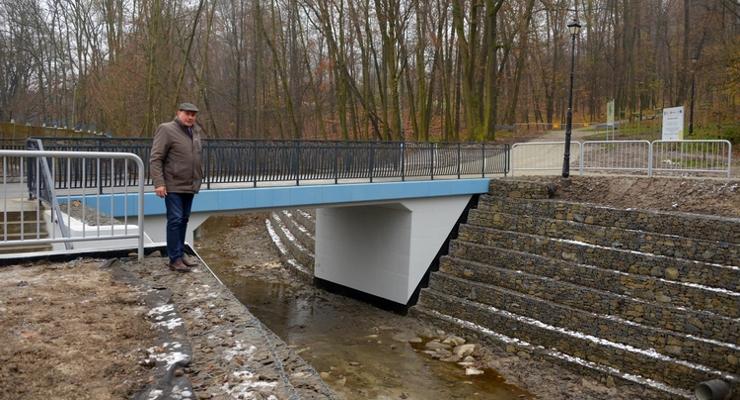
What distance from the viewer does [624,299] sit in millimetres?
10758

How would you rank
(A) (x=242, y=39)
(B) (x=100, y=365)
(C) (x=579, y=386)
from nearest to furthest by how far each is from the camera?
(B) (x=100, y=365) < (C) (x=579, y=386) < (A) (x=242, y=39)

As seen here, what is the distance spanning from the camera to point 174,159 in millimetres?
5520

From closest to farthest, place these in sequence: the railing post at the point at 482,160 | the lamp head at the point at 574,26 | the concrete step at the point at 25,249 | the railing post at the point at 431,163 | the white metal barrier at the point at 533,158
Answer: the concrete step at the point at 25,249
the lamp head at the point at 574,26
the railing post at the point at 431,163
the railing post at the point at 482,160
the white metal barrier at the point at 533,158

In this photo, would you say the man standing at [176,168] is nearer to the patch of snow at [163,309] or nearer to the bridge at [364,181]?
the patch of snow at [163,309]

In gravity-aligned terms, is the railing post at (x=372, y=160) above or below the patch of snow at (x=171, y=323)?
above

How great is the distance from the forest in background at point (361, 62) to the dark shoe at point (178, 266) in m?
16.6

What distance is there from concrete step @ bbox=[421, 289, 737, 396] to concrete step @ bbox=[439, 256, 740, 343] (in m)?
0.59

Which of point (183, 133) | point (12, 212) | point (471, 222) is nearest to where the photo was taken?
point (183, 133)

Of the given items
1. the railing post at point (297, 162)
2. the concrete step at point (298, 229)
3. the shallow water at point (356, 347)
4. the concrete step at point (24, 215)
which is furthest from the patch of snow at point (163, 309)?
the concrete step at point (298, 229)

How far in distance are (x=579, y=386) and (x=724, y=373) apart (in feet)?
7.20

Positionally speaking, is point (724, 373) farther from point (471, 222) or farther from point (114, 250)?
point (114, 250)

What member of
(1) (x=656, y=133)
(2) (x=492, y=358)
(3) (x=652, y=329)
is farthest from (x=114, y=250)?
(1) (x=656, y=133)

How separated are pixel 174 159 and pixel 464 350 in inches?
312

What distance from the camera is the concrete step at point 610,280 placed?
975 cm
